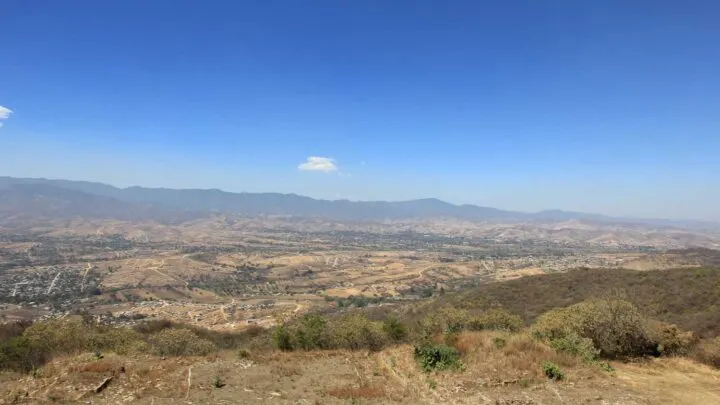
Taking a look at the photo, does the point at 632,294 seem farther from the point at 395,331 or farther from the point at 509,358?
the point at 509,358

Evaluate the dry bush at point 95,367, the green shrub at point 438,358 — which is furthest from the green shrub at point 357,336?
the dry bush at point 95,367

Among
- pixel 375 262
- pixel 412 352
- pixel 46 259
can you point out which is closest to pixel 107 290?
pixel 46 259

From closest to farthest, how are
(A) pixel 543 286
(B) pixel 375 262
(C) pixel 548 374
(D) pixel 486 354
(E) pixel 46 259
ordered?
(C) pixel 548 374 < (D) pixel 486 354 < (A) pixel 543 286 < (E) pixel 46 259 < (B) pixel 375 262

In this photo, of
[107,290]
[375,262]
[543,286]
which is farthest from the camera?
[375,262]

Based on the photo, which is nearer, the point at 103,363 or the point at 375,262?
the point at 103,363

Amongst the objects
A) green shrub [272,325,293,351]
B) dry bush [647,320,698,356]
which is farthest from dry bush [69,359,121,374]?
dry bush [647,320,698,356]

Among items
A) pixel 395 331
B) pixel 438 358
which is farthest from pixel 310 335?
pixel 438 358

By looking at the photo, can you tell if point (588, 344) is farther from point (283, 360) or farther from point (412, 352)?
point (283, 360)

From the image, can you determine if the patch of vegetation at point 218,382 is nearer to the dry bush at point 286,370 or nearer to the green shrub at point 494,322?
the dry bush at point 286,370

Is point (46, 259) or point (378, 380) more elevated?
point (378, 380)
